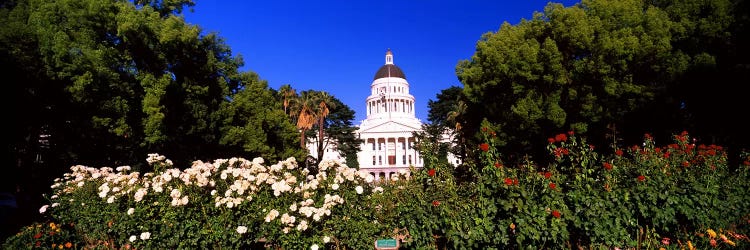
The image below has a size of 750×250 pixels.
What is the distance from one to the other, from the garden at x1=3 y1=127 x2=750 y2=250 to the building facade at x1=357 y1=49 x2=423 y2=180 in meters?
62.7

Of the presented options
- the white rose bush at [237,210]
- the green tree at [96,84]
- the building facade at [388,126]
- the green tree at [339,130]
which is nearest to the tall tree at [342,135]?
the green tree at [339,130]

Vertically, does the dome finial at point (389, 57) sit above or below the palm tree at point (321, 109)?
above

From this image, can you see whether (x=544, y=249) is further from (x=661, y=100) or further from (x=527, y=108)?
(x=661, y=100)

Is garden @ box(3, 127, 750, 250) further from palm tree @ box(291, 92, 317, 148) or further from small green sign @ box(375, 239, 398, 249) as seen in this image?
palm tree @ box(291, 92, 317, 148)

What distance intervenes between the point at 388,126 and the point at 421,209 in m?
72.7

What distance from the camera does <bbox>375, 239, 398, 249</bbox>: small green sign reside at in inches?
227

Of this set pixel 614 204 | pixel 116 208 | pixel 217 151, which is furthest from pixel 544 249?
pixel 217 151

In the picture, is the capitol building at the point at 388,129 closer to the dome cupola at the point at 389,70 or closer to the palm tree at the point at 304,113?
the dome cupola at the point at 389,70

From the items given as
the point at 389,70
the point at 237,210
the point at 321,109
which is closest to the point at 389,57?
the point at 389,70

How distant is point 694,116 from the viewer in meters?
19.0

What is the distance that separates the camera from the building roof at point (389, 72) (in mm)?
90062

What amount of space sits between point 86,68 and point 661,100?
1986 cm

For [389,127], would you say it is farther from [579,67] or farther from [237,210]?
[237,210]

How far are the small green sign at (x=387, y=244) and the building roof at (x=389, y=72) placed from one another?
277 feet
